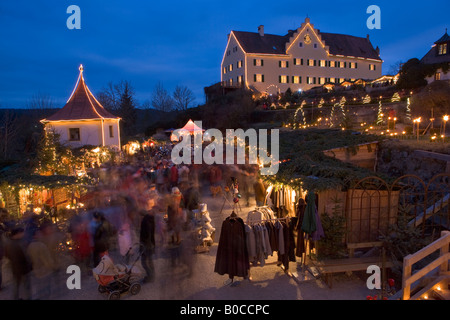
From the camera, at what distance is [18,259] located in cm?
548

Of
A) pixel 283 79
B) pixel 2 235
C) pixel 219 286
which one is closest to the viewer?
pixel 219 286

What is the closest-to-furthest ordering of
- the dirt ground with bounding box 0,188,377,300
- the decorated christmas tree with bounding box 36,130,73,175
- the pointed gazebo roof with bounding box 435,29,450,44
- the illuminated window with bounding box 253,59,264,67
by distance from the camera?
the dirt ground with bounding box 0,188,377,300 → the decorated christmas tree with bounding box 36,130,73,175 → the pointed gazebo roof with bounding box 435,29,450,44 → the illuminated window with bounding box 253,59,264,67

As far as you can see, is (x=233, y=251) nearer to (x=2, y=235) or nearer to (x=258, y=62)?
(x=2, y=235)

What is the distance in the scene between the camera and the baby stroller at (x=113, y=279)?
5555 mm

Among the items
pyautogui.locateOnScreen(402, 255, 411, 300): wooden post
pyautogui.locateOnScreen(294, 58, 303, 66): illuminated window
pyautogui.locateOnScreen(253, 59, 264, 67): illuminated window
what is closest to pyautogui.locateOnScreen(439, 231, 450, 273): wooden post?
pyautogui.locateOnScreen(402, 255, 411, 300): wooden post

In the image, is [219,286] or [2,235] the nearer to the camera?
[219,286]

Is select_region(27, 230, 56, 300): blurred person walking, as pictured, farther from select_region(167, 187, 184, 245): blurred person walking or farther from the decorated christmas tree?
the decorated christmas tree

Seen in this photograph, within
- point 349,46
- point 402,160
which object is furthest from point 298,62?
point 402,160

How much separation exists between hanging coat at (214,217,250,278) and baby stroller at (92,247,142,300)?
169cm

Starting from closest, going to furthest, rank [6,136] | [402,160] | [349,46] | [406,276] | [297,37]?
[406,276], [402,160], [6,136], [297,37], [349,46]

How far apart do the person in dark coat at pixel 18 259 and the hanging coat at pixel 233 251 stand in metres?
3.55

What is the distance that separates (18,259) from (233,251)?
3.94 metres

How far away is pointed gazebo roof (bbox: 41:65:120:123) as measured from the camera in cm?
2253

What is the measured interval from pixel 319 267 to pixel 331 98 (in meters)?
31.0
